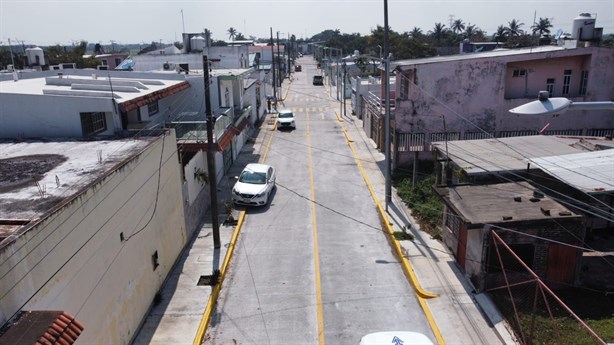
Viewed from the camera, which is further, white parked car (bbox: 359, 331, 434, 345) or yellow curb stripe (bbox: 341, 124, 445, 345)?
yellow curb stripe (bbox: 341, 124, 445, 345)

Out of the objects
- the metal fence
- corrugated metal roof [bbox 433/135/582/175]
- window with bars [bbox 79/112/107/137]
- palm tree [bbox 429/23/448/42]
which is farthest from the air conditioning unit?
palm tree [bbox 429/23/448/42]

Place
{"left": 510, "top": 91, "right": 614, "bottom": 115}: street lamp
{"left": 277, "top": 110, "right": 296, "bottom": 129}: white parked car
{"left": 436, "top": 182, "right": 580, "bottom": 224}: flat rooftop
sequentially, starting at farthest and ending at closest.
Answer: {"left": 277, "top": 110, "right": 296, "bottom": 129}: white parked car, {"left": 436, "top": 182, "right": 580, "bottom": 224}: flat rooftop, {"left": 510, "top": 91, "right": 614, "bottom": 115}: street lamp

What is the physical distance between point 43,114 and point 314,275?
36.1ft

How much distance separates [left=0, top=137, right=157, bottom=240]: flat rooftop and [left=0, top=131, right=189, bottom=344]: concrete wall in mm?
462

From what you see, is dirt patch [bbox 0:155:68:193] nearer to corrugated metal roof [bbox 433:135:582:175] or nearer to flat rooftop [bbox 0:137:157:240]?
flat rooftop [bbox 0:137:157:240]

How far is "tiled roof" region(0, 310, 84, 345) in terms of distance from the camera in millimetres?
7320

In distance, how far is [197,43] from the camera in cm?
4178

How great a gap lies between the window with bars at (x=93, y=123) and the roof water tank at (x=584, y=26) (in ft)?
87.6

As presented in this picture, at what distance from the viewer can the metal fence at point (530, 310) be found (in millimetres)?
11664

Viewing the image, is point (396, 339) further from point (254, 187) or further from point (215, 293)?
point (254, 187)

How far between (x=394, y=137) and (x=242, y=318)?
655 inches

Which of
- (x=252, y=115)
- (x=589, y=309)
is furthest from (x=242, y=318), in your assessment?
(x=252, y=115)

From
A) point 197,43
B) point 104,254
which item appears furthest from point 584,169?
point 197,43

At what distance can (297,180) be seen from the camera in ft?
92.1
